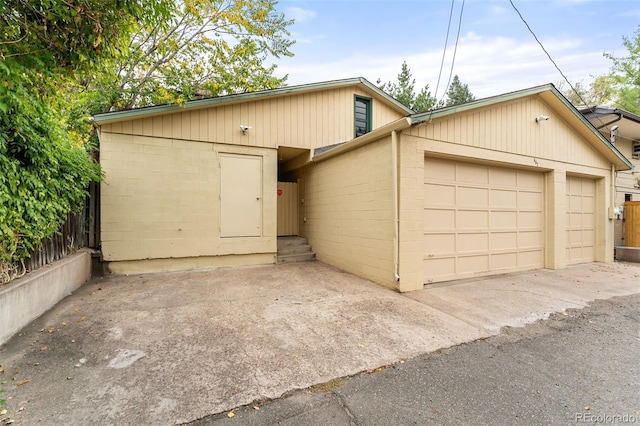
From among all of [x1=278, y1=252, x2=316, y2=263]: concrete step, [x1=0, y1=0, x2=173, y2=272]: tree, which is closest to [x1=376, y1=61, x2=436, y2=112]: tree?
[x1=278, y1=252, x2=316, y2=263]: concrete step

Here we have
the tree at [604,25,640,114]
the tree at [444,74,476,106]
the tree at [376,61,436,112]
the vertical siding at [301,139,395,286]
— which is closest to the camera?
the vertical siding at [301,139,395,286]

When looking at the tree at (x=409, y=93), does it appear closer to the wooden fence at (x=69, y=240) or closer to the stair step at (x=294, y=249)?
the stair step at (x=294, y=249)

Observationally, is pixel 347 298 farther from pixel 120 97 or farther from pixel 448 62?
pixel 120 97

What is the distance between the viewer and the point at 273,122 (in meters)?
7.02

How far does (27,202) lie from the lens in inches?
120

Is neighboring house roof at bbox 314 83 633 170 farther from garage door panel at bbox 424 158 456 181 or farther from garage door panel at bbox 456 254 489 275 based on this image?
garage door panel at bbox 456 254 489 275

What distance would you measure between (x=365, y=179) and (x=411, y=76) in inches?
710

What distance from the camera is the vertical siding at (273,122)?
6.03 m

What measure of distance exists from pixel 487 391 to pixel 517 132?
6061 mm

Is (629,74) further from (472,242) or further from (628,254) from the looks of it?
(472,242)

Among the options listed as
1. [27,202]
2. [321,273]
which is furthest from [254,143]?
[27,202]

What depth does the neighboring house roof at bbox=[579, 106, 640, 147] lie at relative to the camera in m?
8.87

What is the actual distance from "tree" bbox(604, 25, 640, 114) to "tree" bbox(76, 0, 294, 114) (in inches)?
818

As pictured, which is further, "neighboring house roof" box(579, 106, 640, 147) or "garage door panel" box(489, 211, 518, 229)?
"neighboring house roof" box(579, 106, 640, 147)
